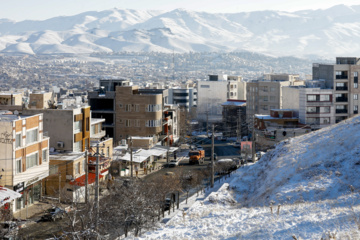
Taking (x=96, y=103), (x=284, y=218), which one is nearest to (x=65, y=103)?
(x=96, y=103)

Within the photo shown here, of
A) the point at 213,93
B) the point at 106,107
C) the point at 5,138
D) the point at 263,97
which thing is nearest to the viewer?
the point at 5,138

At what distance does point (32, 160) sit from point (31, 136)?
48.7 inches

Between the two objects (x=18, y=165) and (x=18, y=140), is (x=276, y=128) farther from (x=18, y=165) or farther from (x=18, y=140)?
(x=18, y=165)

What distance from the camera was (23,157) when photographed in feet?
103

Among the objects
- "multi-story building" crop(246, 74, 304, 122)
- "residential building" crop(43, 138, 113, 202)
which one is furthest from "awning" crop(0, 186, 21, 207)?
"multi-story building" crop(246, 74, 304, 122)

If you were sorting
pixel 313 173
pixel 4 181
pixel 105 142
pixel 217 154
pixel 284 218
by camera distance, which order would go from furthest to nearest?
1. pixel 217 154
2. pixel 105 142
3. pixel 4 181
4. pixel 313 173
5. pixel 284 218

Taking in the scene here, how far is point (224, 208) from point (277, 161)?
540cm

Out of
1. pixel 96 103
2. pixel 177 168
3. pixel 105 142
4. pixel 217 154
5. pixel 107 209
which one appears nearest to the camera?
pixel 107 209

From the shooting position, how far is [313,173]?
88.7 feet

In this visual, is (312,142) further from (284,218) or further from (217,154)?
(217,154)

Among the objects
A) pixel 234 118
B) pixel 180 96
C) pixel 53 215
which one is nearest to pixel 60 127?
pixel 53 215

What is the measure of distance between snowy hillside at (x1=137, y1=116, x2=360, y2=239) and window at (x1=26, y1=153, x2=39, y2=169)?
30.9ft

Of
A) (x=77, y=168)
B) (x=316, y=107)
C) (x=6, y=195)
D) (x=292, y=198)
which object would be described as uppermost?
(x=316, y=107)

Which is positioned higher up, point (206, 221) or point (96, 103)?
point (96, 103)
